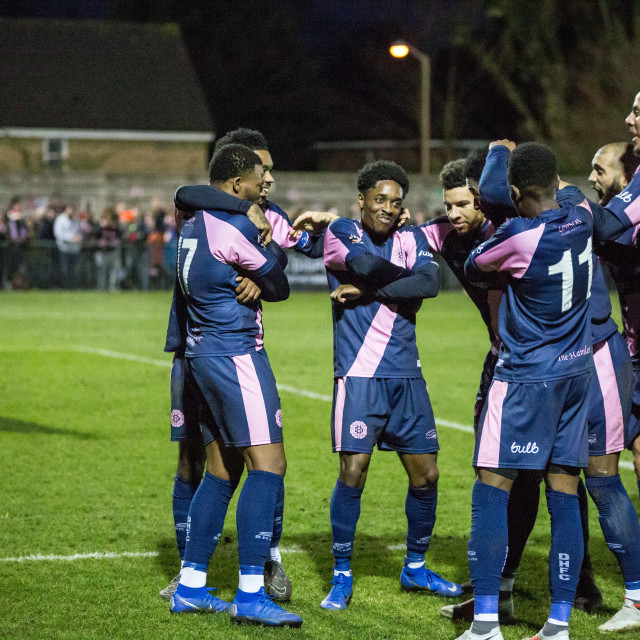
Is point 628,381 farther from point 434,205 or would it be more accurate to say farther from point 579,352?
point 434,205

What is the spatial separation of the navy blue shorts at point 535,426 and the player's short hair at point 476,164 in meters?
1.15

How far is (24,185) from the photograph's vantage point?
32.3 meters

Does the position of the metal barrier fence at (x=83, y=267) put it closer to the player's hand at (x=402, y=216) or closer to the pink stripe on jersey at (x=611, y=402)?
the player's hand at (x=402, y=216)

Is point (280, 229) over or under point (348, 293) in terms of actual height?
over

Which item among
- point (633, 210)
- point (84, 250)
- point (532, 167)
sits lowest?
point (633, 210)

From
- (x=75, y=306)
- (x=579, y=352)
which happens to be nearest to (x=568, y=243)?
(x=579, y=352)

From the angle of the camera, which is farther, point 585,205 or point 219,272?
point 219,272

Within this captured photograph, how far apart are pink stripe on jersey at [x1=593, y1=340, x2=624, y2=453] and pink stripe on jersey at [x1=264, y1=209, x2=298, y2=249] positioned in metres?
1.80

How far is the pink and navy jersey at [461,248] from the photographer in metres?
5.40

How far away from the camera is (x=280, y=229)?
5914 millimetres

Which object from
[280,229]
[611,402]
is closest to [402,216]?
[280,229]

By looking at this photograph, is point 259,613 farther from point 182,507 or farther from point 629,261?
point 629,261

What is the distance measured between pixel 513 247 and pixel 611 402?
0.99 m

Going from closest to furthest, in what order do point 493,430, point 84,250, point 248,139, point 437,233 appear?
point 493,430, point 437,233, point 248,139, point 84,250
